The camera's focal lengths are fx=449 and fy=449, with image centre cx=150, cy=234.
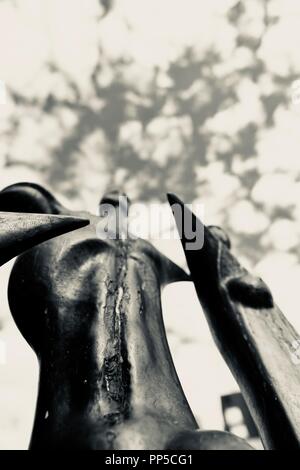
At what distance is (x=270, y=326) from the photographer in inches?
86.3

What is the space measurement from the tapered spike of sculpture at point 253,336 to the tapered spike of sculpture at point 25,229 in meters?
0.74

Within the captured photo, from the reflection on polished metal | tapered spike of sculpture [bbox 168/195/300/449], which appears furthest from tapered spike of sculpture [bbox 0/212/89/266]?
tapered spike of sculpture [bbox 168/195/300/449]

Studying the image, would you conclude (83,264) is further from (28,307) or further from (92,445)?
(92,445)

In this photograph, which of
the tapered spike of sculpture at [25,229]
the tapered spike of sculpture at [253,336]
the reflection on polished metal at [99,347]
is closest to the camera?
the reflection on polished metal at [99,347]

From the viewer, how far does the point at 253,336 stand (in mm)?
2086

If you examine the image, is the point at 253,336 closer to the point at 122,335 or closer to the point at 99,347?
the point at 122,335

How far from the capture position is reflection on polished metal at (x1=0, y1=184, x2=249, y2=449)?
1451mm

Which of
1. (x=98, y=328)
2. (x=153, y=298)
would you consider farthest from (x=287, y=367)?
(x=98, y=328)

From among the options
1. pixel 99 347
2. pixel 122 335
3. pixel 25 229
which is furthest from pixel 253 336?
pixel 25 229

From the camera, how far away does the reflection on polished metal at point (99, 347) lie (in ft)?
4.76

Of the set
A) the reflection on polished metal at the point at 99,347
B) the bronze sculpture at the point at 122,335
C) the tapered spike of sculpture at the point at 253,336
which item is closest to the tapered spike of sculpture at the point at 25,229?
the bronze sculpture at the point at 122,335

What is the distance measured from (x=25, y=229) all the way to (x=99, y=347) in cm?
→ 54

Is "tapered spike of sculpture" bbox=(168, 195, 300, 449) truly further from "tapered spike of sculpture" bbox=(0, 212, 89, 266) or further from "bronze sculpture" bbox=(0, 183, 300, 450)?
"tapered spike of sculpture" bbox=(0, 212, 89, 266)

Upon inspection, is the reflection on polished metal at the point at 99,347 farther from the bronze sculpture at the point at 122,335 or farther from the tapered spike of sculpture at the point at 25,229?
the tapered spike of sculpture at the point at 25,229
